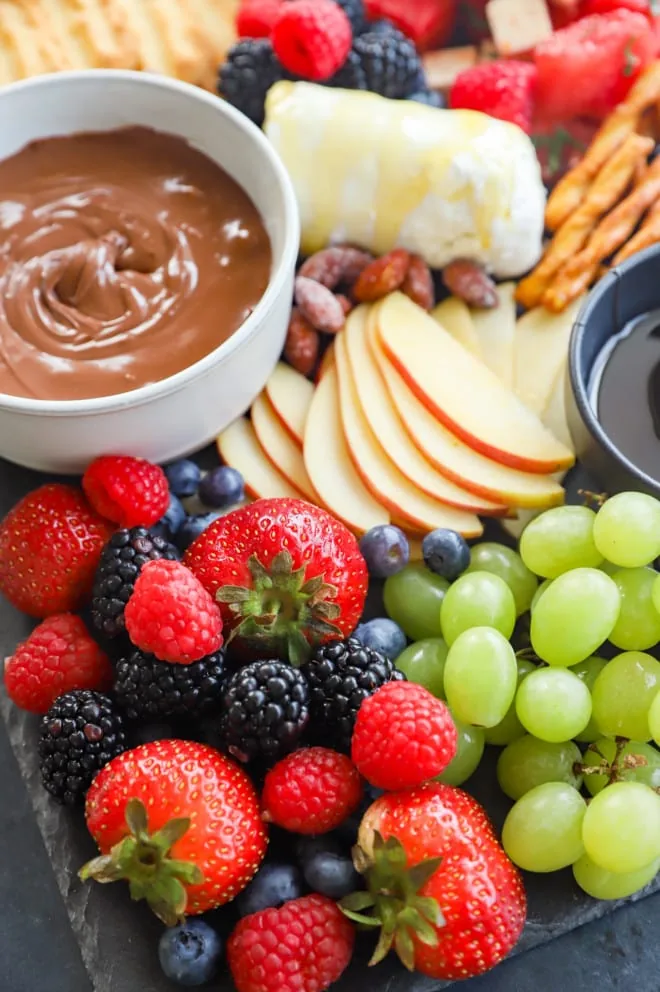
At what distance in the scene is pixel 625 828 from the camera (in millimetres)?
1098

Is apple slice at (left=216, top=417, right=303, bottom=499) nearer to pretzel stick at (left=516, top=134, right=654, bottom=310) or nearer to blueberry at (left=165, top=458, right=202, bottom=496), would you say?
blueberry at (left=165, top=458, right=202, bottom=496)

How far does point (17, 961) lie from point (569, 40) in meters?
1.61

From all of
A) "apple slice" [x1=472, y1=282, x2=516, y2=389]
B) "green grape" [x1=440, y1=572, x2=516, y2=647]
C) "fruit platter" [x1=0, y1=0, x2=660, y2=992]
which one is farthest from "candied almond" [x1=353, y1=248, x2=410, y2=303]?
"green grape" [x1=440, y1=572, x2=516, y2=647]

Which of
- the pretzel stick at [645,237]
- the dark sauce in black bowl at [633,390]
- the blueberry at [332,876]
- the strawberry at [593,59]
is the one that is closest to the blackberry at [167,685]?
the blueberry at [332,876]

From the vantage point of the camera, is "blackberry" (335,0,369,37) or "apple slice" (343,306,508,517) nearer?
"apple slice" (343,306,508,517)

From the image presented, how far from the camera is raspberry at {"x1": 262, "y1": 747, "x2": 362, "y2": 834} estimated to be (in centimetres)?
115

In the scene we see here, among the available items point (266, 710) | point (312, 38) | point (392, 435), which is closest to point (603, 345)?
point (392, 435)

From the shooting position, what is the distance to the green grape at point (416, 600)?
4.58 feet

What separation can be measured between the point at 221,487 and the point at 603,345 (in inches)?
23.7

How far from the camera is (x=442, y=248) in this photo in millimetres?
1650

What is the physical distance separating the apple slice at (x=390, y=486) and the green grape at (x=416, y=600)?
3.0 inches

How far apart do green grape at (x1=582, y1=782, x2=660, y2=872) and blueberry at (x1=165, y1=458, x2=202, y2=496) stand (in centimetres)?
73

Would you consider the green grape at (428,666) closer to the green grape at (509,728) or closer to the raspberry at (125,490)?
the green grape at (509,728)

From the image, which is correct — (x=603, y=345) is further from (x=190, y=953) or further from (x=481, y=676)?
(x=190, y=953)
